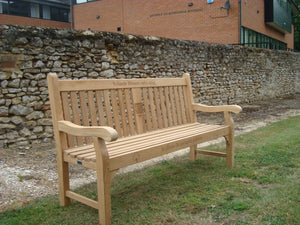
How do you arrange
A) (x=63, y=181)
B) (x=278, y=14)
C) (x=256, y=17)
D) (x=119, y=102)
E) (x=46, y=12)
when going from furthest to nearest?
(x=46, y=12)
(x=278, y=14)
(x=256, y=17)
(x=119, y=102)
(x=63, y=181)

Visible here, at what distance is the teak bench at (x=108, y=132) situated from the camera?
233 cm

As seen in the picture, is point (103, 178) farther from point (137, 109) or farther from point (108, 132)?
point (137, 109)

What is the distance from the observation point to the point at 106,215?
2336 millimetres

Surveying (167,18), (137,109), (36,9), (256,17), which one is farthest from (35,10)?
(137,109)

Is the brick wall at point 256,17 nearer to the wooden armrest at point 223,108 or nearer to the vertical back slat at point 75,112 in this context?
the wooden armrest at point 223,108

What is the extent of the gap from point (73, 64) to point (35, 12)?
19.9m

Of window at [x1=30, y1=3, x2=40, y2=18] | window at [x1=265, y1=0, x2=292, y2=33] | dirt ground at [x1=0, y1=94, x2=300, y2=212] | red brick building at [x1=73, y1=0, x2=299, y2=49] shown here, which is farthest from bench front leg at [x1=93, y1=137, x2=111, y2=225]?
window at [x1=30, y1=3, x2=40, y2=18]

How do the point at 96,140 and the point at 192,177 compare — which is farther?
the point at 192,177

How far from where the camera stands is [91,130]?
2289 mm

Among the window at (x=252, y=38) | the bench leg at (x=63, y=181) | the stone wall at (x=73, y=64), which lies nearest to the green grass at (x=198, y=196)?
the bench leg at (x=63, y=181)

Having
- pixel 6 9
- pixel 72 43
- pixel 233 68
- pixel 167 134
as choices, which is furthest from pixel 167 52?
pixel 6 9

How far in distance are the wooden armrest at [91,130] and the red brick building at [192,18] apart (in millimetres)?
15744

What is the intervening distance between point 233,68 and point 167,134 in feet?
27.6

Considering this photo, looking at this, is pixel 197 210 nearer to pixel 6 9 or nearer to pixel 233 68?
pixel 233 68
